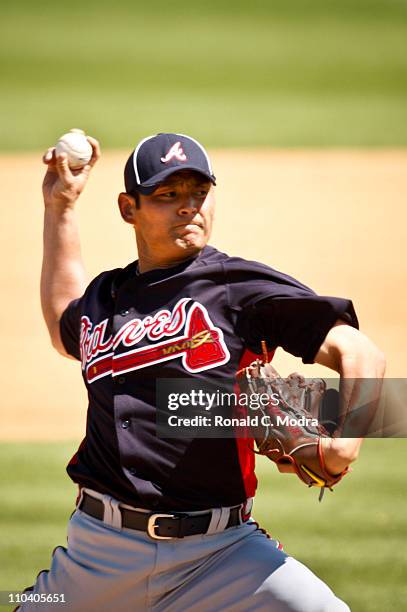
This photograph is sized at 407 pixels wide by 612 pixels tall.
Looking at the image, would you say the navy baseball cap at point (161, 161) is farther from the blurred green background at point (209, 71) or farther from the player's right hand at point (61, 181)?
the blurred green background at point (209, 71)

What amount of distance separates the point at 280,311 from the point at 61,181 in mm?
1076

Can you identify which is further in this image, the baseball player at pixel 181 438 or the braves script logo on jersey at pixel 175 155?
the braves script logo on jersey at pixel 175 155

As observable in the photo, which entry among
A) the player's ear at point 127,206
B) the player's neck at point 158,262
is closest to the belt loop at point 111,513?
the player's neck at point 158,262

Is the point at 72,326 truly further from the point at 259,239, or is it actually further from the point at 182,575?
the point at 259,239

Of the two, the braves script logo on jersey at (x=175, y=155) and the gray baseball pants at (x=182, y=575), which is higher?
the braves script logo on jersey at (x=175, y=155)

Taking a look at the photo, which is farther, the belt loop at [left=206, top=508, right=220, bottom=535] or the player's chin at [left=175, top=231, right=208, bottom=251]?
the player's chin at [left=175, top=231, right=208, bottom=251]

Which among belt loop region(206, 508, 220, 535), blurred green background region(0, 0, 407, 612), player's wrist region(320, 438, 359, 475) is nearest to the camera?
player's wrist region(320, 438, 359, 475)

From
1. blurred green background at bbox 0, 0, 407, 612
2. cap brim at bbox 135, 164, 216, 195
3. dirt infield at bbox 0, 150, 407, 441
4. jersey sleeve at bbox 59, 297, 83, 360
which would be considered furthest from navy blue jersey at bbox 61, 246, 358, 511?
blurred green background at bbox 0, 0, 407, 612

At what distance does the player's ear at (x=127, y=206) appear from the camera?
3.21 metres

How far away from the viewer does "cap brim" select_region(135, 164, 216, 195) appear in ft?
9.98

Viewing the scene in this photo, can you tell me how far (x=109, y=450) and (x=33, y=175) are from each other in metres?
9.06

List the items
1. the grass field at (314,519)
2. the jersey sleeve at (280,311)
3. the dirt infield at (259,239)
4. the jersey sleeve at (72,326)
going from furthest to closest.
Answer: the dirt infield at (259,239) → the grass field at (314,519) → the jersey sleeve at (72,326) → the jersey sleeve at (280,311)

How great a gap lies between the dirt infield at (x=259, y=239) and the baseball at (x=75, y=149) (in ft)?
11.3

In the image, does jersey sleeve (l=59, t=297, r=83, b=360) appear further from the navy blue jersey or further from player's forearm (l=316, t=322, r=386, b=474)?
player's forearm (l=316, t=322, r=386, b=474)
